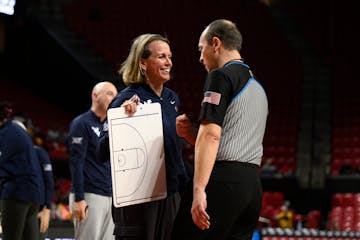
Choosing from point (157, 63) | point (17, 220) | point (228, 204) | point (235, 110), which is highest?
point (157, 63)

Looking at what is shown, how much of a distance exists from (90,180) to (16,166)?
24.6 inches

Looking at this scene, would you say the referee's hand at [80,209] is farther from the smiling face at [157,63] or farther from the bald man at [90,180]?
the smiling face at [157,63]

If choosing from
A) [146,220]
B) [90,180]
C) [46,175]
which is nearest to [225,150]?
[146,220]

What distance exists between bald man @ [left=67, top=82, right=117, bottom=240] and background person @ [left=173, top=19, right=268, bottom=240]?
2.43 metres

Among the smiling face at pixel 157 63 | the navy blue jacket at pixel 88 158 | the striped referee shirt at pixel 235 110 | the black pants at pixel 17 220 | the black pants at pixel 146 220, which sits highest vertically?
the smiling face at pixel 157 63

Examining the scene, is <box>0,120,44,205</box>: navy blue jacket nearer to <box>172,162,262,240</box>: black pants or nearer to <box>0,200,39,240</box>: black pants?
<box>0,200,39,240</box>: black pants

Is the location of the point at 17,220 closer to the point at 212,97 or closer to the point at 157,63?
the point at 157,63

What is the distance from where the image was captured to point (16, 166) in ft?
20.6

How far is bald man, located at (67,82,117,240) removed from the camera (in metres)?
6.25

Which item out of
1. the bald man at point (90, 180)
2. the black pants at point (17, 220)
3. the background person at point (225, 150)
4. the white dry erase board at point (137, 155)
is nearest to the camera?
the background person at point (225, 150)

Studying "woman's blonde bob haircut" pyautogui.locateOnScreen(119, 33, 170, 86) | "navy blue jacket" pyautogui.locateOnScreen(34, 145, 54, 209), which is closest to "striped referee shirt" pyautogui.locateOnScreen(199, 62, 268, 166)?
"woman's blonde bob haircut" pyautogui.locateOnScreen(119, 33, 170, 86)

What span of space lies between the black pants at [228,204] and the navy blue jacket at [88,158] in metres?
2.53

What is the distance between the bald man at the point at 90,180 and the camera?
625 centimetres

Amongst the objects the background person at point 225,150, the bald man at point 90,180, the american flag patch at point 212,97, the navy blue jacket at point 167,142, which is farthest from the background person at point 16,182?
the american flag patch at point 212,97
